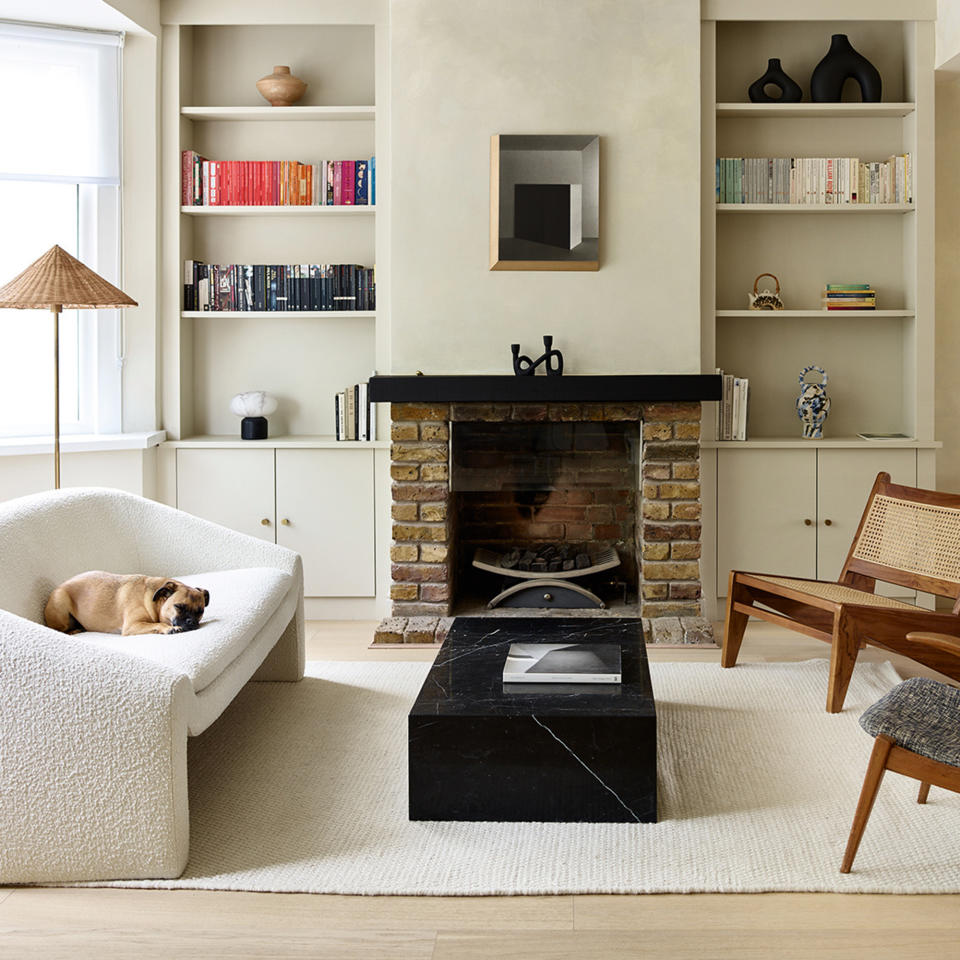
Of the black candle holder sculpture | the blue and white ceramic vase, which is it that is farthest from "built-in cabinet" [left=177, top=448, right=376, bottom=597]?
the blue and white ceramic vase

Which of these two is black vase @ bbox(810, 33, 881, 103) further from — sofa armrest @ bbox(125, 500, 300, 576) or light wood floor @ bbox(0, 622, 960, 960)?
light wood floor @ bbox(0, 622, 960, 960)

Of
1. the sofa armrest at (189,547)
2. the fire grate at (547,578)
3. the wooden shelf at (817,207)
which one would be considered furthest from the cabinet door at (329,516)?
the wooden shelf at (817,207)

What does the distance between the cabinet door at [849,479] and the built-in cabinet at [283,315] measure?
6.31ft

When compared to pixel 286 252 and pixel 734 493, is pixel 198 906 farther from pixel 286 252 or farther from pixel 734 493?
pixel 286 252

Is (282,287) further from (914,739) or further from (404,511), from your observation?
(914,739)

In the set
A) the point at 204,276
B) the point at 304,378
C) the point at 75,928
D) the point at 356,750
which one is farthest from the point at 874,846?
the point at 204,276

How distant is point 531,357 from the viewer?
4238 mm

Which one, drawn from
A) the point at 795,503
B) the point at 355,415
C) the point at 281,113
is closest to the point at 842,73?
the point at 795,503

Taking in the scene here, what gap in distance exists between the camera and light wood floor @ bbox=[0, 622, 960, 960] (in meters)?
1.88

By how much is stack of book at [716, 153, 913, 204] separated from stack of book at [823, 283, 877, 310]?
0.38 metres

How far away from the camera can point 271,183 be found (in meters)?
4.49

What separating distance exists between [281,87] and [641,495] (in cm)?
240

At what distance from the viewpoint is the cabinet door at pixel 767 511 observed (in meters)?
4.37

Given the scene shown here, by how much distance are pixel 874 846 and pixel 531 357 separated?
248 cm
